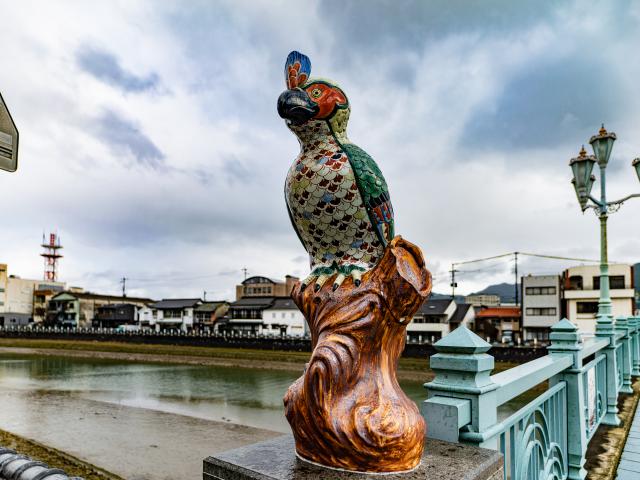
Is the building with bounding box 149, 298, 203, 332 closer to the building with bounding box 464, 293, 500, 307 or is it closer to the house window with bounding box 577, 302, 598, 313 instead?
the building with bounding box 464, 293, 500, 307

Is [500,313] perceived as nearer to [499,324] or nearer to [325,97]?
[499,324]

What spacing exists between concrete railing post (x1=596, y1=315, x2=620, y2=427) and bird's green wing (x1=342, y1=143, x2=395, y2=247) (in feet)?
15.8

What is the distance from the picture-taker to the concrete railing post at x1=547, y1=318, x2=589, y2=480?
11.2 feet

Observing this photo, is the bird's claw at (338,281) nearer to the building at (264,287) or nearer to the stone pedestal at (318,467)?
the stone pedestal at (318,467)

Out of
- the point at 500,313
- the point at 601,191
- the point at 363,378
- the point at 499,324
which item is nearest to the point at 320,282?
the point at 363,378

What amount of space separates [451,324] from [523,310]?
4.82 metres

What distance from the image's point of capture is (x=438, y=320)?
105 ft

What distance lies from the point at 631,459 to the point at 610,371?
1.61 metres

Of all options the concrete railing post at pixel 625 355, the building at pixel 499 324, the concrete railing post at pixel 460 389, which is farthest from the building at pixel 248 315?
the concrete railing post at pixel 460 389

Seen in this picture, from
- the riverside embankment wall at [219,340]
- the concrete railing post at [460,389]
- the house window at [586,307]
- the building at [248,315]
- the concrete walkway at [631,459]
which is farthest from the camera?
the building at [248,315]

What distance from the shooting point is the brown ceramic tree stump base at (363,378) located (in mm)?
1648

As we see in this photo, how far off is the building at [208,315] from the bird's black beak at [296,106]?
144ft

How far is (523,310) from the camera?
30.4 m

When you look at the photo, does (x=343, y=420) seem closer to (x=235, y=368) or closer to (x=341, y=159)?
(x=341, y=159)
